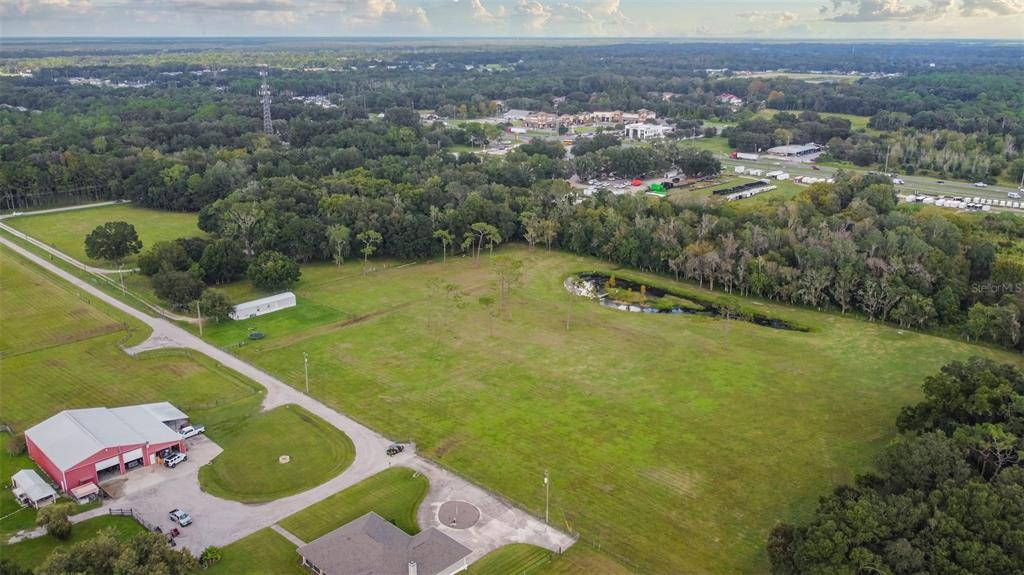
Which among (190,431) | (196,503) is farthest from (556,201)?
(196,503)

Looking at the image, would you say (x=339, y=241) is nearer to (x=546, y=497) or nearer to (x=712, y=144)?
(x=546, y=497)

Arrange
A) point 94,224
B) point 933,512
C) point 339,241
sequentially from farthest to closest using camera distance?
point 94,224 < point 339,241 < point 933,512

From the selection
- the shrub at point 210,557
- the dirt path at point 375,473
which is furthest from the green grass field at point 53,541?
the shrub at point 210,557

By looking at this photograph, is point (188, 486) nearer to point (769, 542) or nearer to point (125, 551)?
point (125, 551)

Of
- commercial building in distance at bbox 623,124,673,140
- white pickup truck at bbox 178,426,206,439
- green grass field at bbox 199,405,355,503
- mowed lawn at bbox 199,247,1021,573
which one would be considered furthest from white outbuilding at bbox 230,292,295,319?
commercial building in distance at bbox 623,124,673,140

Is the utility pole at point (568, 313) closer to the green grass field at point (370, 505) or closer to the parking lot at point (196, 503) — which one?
the parking lot at point (196, 503)
